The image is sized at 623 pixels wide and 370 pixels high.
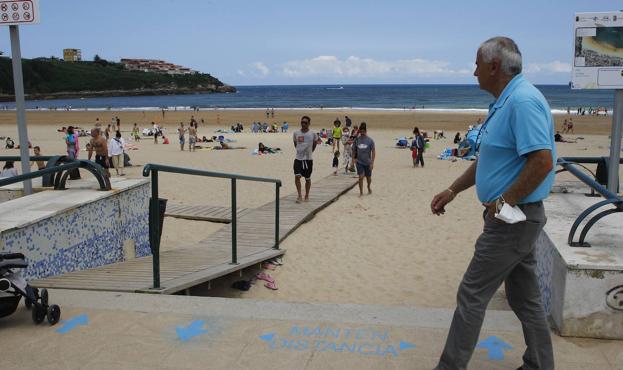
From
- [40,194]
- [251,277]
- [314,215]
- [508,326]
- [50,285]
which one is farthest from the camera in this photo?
[314,215]

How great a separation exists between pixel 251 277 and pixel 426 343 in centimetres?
338

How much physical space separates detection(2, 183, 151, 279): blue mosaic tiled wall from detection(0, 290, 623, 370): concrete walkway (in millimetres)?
659

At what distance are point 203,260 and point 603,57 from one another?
4.41 metres

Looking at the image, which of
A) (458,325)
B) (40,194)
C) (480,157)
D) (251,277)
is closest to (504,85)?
(480,157)

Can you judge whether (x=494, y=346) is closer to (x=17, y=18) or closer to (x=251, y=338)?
(x=251, y=338)

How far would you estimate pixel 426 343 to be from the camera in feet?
→ 10.8

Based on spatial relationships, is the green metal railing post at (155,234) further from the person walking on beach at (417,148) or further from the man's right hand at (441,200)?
the person walking on beach at (417,148)

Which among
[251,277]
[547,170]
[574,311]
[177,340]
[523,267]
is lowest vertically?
[251,277]

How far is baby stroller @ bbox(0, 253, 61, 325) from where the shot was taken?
11.4 ft

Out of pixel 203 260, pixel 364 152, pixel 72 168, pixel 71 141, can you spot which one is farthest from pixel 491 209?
pixel 71 141

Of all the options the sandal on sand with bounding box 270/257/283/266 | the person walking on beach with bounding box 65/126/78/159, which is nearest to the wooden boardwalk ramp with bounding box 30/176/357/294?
the sandal on sand with bounding box 270/257/283/266

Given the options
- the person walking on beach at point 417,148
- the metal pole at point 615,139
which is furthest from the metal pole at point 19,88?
the person walking on beach at point 417,148

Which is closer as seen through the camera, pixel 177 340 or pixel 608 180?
pixel 177 340

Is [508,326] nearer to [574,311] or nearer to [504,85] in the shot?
[574,311]
